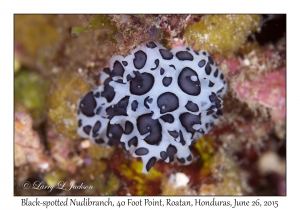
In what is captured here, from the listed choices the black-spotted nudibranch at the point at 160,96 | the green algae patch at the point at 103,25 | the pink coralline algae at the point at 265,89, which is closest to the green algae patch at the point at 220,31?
the black-spotted nudibranch at the point at 160,96

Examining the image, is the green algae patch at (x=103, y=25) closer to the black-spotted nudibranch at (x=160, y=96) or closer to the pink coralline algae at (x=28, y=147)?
the black-spotted nudibranch at (x=160, y=96)

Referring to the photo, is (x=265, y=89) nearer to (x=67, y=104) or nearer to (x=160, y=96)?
(x=160, y=96)

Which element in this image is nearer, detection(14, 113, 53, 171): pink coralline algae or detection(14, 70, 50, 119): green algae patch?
detection(14, 113, 53, 171): pink coralline algae

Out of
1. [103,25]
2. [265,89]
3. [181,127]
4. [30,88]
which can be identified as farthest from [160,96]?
[30,88]

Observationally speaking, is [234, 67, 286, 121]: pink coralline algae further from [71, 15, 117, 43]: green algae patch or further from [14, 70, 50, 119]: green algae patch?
[14, 70, 50, 119]: green algae patch

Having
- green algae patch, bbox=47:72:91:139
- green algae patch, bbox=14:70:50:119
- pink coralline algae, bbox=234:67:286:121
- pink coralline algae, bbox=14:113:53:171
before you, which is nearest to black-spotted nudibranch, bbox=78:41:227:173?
pink coralline algae, bbox=234:67:286:121
